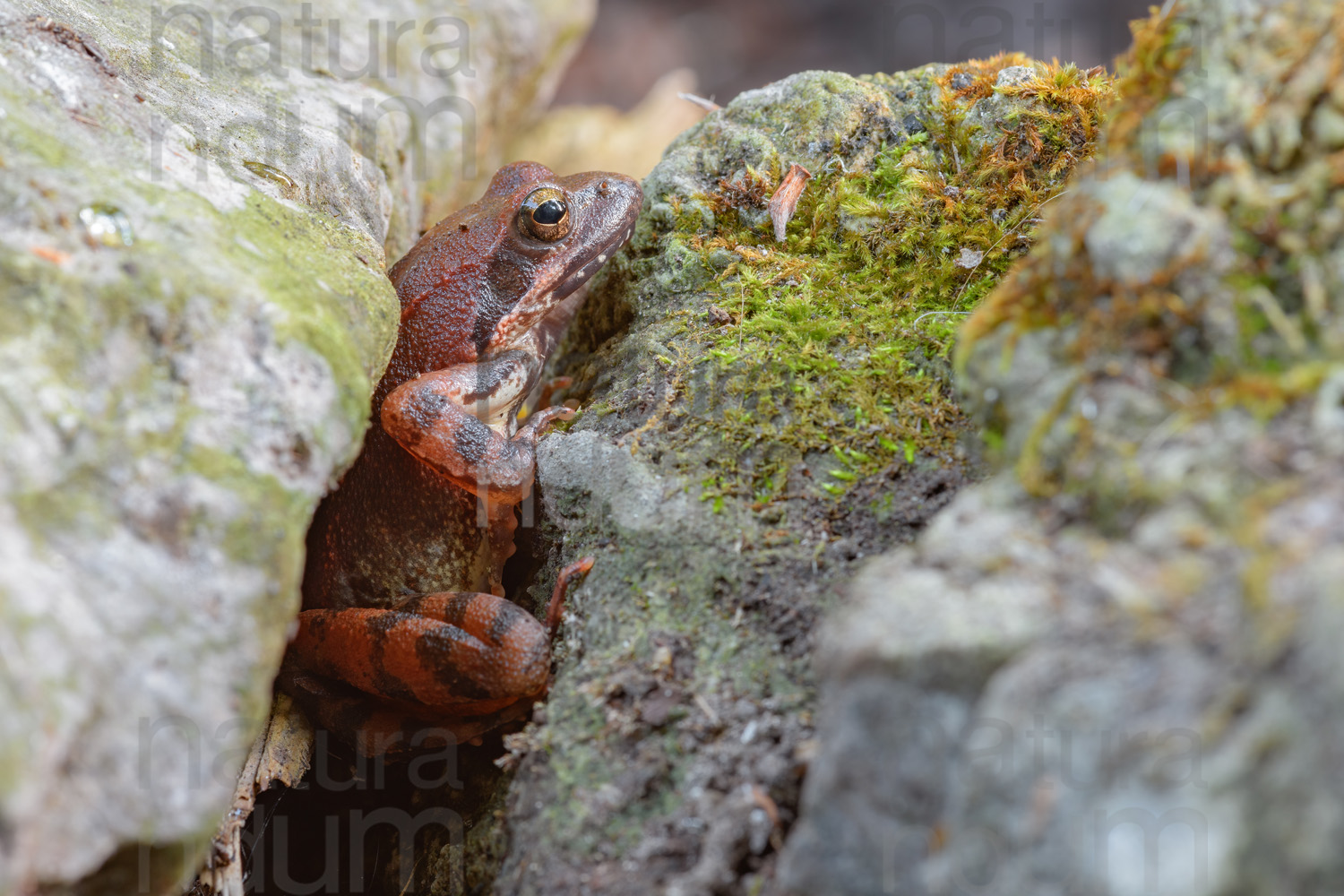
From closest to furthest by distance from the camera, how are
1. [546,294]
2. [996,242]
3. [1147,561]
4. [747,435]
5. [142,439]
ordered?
[1147,561]
[142,439]
[747,435]
[996,242]
[546,294]

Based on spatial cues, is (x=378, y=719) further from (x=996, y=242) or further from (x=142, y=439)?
(x=996, y=242)

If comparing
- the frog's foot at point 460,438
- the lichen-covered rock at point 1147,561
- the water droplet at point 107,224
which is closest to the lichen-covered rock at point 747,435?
the frog's foot at point 460,438

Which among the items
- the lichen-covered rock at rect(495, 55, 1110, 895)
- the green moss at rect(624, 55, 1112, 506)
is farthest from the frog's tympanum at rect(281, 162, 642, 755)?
the green moss at rect(624, 55, 1112, 506)

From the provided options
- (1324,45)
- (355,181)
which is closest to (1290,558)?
(1324,45)

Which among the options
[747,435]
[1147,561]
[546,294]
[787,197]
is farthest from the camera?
[546,294]

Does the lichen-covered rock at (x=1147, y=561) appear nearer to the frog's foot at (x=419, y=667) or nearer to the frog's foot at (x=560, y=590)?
the frog's foot at (x=560, y=590)

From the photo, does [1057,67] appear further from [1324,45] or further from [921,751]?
[921,751]

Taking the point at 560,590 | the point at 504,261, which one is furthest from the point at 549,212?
the point at 560,590
